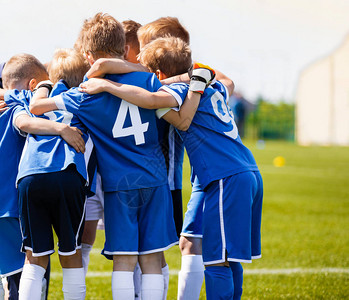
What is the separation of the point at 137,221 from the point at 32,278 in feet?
1.90

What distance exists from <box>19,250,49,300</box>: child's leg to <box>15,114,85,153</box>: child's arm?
58cm

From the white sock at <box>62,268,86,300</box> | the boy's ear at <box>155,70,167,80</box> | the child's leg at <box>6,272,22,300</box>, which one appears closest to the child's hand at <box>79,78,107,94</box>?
the boy's ear at <box>155,70,167,80</box>

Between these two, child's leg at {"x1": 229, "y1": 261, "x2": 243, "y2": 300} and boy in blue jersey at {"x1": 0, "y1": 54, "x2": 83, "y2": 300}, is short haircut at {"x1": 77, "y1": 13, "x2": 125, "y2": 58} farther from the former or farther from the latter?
child's leg at {"x1": 229, "y1": 261, "x2": 243, "y2": 300}

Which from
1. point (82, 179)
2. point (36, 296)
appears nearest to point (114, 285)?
point (36, 296)

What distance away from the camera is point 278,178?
13555 millimetres

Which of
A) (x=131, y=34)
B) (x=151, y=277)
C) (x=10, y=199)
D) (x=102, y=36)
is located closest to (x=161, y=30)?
(x=131, y=34)

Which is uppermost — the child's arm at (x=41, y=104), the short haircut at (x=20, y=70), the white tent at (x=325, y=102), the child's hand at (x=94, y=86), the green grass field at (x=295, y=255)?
the short haircut at (x=20, y=70)

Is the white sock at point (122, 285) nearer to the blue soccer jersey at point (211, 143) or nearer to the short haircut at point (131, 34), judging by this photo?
the blue soccer jersey at point (211, 143)

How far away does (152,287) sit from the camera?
8.83 ft

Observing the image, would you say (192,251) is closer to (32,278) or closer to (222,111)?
(222,111)

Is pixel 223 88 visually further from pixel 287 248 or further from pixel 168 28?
pixel 287 248

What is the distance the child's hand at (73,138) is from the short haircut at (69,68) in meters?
0.36

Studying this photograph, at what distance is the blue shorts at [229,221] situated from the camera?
2766mm

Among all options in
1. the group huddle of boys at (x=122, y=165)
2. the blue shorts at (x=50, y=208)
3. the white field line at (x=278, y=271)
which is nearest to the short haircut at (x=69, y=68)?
the group huddle of boys at (x=122, y=165)
